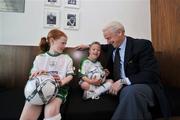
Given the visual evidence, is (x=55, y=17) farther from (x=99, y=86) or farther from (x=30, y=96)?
(x=30, y=96)

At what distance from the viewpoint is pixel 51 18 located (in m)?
2.65

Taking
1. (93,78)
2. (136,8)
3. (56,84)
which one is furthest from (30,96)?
(136,8)

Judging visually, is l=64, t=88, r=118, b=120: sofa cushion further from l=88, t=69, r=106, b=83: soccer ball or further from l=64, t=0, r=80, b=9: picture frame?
l=64, t=0, r=80, b=9: picture frame

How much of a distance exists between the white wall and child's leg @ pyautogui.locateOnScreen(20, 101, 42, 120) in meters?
1.21

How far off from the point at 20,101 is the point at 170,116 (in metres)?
1.14

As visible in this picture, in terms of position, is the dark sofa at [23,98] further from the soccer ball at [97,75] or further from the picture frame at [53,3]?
the picture frame at [53,3]

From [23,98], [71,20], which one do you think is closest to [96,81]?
[23,98]

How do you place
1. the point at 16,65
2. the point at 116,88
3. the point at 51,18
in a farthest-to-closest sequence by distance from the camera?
the point at 51,18 < the point at 16,65 < the point at 116,88

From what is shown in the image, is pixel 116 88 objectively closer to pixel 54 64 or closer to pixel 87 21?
pixel 54 64

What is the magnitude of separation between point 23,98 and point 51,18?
1.17 metres

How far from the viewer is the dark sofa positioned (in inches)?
62.1

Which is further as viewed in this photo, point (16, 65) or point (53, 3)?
point (53, 3)

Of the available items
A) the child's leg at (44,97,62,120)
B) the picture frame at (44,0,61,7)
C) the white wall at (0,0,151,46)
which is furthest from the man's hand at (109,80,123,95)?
the picture frame at (44,0,61,7)

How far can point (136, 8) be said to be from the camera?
2.93 m
